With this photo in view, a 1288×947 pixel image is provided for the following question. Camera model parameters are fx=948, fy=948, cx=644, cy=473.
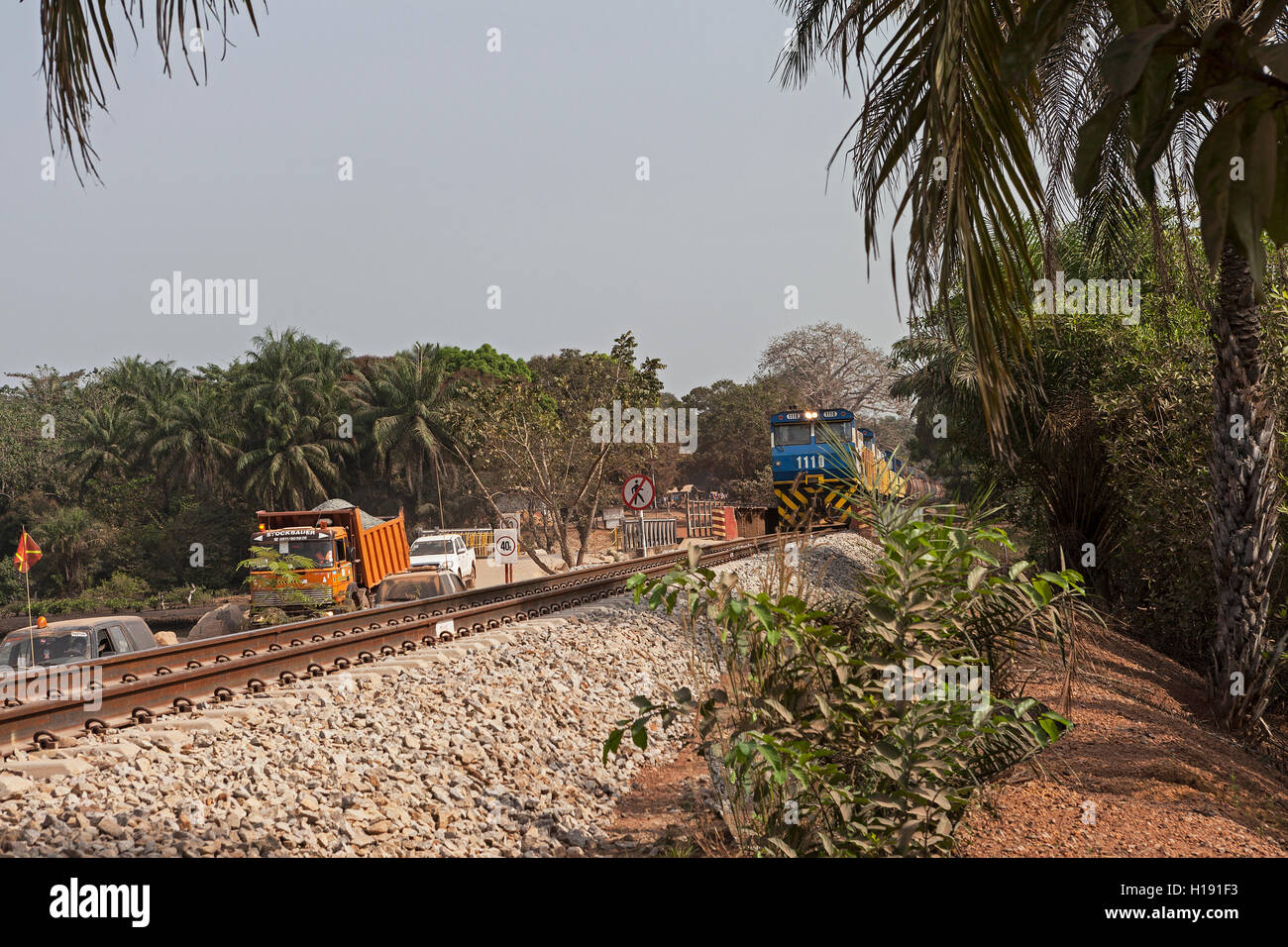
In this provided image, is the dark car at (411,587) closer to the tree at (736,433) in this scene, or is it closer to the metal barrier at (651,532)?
the metal barrier at (651,532)

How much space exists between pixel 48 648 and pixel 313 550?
30.4ft

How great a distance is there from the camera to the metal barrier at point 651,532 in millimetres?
30109

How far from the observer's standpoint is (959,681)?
3904mm

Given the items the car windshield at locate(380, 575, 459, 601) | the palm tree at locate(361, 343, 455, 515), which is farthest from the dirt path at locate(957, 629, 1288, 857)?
the palm tree at locate(361, 343, 455, 515)

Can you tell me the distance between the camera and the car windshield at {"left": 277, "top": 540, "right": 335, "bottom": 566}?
19.2 metres

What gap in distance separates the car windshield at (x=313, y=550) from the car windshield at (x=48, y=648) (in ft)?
29.4

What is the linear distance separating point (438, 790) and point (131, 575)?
4774 centimetres

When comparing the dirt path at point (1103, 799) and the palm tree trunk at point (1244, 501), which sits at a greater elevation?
the palm tree trunk at point (1244, 501)

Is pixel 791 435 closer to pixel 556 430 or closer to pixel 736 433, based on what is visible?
pixel 556 430

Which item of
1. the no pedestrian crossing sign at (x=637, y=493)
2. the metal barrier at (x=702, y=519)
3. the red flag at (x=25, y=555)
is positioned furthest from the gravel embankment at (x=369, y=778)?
the metal barrier at (x=702, y=519)

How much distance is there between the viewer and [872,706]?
3.83m
